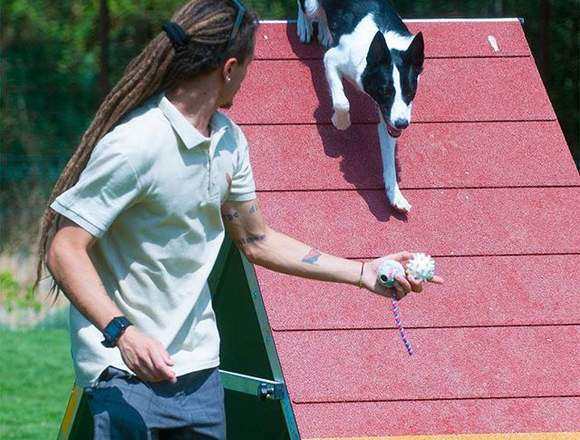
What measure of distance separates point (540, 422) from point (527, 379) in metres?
0.17

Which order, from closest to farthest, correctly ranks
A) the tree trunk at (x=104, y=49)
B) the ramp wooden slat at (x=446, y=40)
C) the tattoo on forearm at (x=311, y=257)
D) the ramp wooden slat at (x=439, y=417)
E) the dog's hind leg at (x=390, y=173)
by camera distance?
the tattoo on forearm at (x=311, y=257), the ramp wooden slat at (x=439, y=417), the dog's hind leg at (x=390, y=173), the ramp wooden slat at (x=446, y=40), the tree trunk at (x=104, y=49)

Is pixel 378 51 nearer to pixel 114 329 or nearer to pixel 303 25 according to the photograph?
pixel 303 25

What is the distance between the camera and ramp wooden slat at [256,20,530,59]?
4609 mm

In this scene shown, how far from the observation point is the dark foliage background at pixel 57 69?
9125mm

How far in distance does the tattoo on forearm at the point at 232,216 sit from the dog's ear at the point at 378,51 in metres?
1.58

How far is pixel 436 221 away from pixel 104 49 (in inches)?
207

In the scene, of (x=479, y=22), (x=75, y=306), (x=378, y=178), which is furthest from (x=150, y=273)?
(x=479, y=22)

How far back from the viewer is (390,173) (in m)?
4.09

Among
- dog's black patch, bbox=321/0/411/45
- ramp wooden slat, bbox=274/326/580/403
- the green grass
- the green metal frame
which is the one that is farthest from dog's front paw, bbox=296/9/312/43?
the green grass

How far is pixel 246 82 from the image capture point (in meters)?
4.41

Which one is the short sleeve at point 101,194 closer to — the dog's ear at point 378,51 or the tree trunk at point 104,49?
the dog's ear at point 378,51

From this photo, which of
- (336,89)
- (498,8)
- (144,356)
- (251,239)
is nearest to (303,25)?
(336,89)

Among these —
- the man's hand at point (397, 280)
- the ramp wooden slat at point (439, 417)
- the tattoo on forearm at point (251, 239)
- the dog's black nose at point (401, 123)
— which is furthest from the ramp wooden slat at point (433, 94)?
the man's hand at point (397, 280)

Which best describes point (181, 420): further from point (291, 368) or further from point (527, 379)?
point (527, 379)
